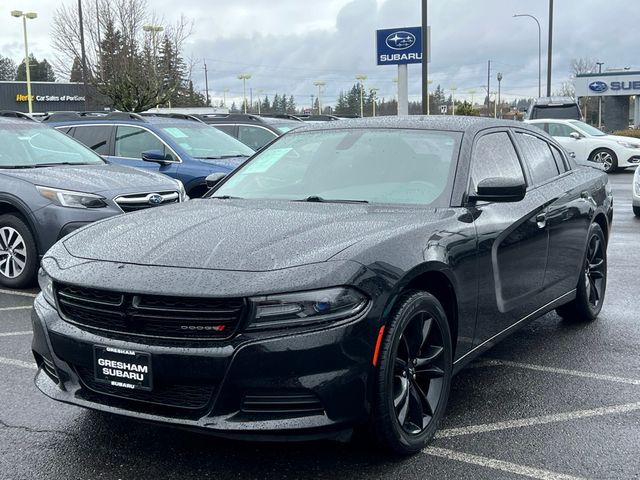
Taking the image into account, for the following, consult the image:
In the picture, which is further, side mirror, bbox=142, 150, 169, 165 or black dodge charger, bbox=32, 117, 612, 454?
side mirror, bbox=142, 150, 169, 165

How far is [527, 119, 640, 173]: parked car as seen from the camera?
70.6ft

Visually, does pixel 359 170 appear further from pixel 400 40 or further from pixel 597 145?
pixel 597 145

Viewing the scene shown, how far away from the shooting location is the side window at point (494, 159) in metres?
4.44

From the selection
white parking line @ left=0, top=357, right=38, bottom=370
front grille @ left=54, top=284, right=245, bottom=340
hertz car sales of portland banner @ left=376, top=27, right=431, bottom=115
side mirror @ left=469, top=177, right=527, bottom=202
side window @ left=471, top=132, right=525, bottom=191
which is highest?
hertz car sales of portland banner @ left=376, top=27, right=431, bottom=115

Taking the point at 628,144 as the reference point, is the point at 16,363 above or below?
below

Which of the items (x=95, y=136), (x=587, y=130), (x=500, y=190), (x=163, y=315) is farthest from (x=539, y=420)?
(x=587, y=130)

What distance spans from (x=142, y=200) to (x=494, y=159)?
150 inches

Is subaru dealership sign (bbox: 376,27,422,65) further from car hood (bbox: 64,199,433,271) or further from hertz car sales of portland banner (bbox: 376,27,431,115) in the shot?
car hood (bbox: 64,199,433,271)

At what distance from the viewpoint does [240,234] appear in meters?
3.51

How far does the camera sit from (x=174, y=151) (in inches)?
407

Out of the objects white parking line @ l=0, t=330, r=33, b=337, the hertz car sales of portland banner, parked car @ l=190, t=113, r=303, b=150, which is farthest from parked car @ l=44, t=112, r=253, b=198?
the hertz car sales of portland banner

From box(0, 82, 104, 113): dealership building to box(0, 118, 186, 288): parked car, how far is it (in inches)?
2197

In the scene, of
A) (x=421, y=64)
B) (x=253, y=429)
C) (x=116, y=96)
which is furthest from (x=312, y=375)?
(x=116, y=96)

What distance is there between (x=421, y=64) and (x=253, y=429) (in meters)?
18.9
